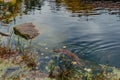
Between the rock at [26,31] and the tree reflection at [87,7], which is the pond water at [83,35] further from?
the tree reflection at [87,7]

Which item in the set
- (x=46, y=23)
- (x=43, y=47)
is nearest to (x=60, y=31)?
(x=46, y=23)

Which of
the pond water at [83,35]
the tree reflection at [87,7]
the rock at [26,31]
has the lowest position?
the tree reflection at [87,7]

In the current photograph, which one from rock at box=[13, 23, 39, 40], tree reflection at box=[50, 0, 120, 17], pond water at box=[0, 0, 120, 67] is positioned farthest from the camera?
tree reflection at box=[50, 0, 120, 17]

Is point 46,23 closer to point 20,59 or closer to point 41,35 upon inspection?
point 41,35

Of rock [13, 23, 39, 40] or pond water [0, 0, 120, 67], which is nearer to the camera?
pond water [0, 0, 120, 67]

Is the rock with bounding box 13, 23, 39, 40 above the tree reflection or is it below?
above

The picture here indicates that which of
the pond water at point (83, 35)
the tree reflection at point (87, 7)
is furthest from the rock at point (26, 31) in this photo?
the tree reflection at point (87, 7)

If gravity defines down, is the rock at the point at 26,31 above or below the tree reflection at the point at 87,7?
above

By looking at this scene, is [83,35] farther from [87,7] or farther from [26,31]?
[87,7]

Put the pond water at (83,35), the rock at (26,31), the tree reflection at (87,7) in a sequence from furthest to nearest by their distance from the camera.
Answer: the tree reflection at (87,7), the rock at (26,31), the pond water at (83,35)

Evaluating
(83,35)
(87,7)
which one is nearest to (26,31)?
(83,35)

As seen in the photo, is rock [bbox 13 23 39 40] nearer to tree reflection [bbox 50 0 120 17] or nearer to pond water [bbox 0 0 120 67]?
pond water [bbox 0 0 120 67]

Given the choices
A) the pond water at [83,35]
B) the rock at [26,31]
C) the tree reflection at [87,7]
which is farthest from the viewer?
the tree reflection at [87,7]

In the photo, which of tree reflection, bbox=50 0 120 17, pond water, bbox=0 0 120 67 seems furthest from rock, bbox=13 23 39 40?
tree reflection, bbox=50 0 120 17
